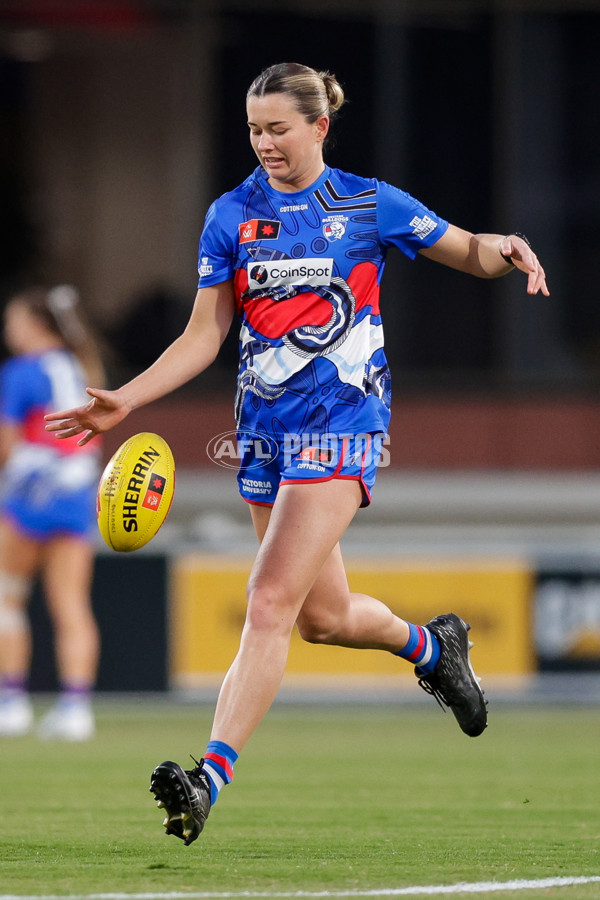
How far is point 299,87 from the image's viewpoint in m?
5.39

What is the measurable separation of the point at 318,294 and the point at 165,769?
1.57 meters

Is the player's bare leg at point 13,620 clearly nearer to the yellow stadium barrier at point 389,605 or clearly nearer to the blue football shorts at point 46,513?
the blue football shorts at point 46,513

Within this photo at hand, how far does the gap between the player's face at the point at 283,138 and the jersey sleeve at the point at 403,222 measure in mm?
260

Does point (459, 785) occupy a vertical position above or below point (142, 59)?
below

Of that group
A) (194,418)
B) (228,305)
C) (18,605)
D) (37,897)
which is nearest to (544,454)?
(194,418)

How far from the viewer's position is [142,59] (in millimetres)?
15031

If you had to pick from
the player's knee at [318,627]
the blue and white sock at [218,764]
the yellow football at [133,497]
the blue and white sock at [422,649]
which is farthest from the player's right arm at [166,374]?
the blue and white sock at [422,649]

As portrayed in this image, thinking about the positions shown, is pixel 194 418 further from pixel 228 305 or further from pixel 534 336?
pixel 228 305

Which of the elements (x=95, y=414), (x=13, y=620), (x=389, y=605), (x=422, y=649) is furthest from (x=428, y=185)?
(x=95, y=414)

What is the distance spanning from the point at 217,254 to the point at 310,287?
12.7 inches

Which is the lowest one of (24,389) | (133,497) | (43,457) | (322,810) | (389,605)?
(389,605)

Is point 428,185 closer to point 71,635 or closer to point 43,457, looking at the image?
point 43,457

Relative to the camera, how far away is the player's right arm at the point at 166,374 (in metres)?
5.11

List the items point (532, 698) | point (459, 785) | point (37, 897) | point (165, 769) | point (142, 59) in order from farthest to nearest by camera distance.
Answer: point (142, 59) < point (532, 698) < point (459, 785) < point (165, 769) < point (37, 897)
